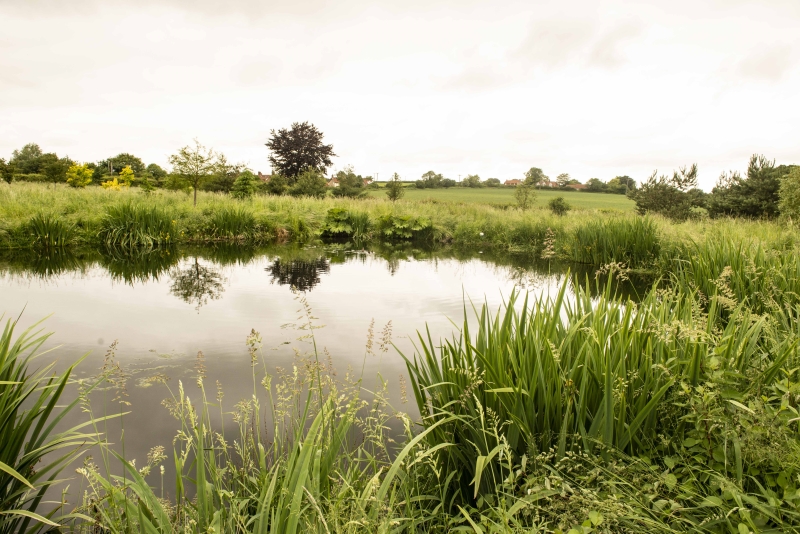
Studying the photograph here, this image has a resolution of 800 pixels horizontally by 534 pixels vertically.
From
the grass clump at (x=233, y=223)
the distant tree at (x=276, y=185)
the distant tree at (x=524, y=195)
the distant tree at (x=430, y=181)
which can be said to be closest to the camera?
the grass clump at (x=233, y=223)

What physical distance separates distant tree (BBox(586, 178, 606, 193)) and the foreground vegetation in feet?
216

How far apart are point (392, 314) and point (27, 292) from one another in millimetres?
6024

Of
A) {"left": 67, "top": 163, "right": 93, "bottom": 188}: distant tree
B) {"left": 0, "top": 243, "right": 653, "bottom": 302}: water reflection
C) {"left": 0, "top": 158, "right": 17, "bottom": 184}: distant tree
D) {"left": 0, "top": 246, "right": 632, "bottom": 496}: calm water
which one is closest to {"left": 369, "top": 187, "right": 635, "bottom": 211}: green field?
{"left": 67, "top": 163, "right": 93, "bottom": 188}: distant tree

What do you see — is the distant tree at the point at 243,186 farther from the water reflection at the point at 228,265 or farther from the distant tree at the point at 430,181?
the distant tree at the point at 430,181

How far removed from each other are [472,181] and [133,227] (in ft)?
183

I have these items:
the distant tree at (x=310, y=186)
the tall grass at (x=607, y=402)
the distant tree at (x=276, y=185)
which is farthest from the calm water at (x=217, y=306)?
the distant tree at (x=276, y=185)

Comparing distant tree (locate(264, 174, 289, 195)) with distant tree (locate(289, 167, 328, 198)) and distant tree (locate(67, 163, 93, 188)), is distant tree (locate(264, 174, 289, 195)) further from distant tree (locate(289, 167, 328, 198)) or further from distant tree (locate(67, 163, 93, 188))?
distant tree (locate(67, 163, 93, 188))

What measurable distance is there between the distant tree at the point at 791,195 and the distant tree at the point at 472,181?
4788cm

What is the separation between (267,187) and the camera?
36.8 meters

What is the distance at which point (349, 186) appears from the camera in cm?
3462

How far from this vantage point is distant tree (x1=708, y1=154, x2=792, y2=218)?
75.4 feet

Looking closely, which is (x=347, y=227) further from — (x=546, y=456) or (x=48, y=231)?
(x=546, y=456)

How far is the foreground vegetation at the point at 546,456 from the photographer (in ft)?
5.56

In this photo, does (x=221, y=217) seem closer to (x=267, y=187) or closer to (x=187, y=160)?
(x=187, y=160)
